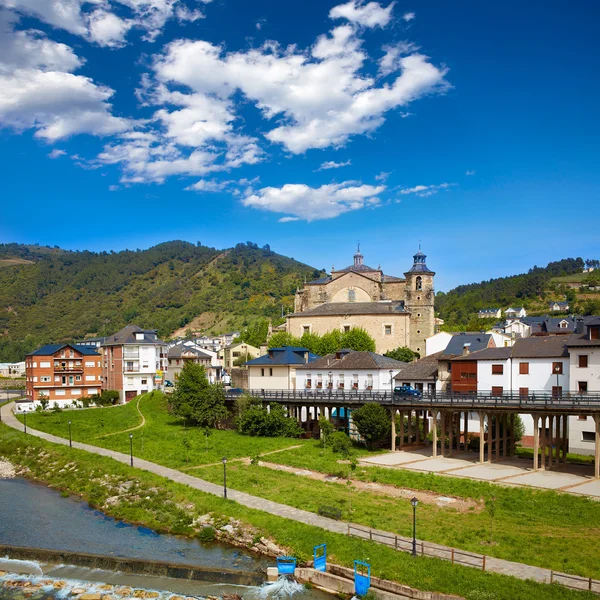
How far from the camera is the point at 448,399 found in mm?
48688

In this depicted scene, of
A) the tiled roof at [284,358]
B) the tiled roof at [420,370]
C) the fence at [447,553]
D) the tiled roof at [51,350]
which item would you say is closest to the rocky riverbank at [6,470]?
the tiled roof at [284,358]

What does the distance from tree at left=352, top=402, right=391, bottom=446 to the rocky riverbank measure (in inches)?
1083

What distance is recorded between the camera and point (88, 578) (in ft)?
87.1

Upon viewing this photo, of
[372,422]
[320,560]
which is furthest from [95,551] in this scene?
[372,422]

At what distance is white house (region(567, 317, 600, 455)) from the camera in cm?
4553

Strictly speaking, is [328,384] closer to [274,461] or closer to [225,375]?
[274,461]

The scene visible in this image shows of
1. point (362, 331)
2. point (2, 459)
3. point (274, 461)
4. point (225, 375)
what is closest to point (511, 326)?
point (362, 331)

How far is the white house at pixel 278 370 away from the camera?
6375 cm

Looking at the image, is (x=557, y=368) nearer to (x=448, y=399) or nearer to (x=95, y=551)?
(x=448, y=399)

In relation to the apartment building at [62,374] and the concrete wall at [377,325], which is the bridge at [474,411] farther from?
the concrete wall at [377,325]

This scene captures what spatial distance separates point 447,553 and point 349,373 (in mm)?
34026

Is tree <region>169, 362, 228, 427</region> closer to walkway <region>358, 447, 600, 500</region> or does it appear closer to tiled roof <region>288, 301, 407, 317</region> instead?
walkway <region>358, 447, 600, 500</region>

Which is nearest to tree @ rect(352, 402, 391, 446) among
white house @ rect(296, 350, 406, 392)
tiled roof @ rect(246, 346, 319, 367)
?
white house @ rect(296, 350, 406, 392)

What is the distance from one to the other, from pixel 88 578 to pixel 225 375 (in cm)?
6411
